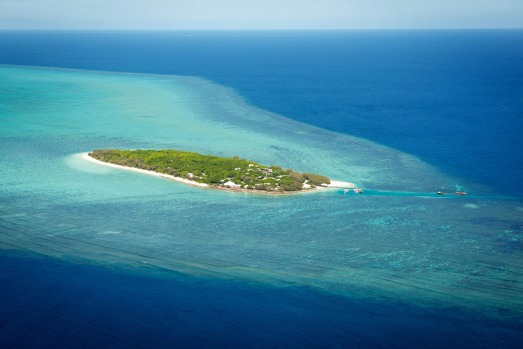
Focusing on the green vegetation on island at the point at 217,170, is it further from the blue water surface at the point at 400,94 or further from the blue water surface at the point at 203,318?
the blue water surface at the point at 203,318

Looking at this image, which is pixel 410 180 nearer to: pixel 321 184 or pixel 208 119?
pixel 321 184

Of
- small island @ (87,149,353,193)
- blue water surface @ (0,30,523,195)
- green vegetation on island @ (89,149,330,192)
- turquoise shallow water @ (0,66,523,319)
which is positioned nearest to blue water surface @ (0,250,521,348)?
turquoise shallow water @ (0,66,523,319)

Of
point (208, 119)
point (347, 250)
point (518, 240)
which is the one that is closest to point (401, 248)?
point (347, 250)

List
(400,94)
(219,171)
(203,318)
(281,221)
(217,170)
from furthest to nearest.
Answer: (400,94), (217,170), (219,171), (281,221), (203,318)

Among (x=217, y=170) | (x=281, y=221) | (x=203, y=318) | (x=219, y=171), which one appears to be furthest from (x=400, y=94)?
(x=203, y=318)

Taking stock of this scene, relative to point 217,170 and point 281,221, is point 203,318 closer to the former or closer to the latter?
point 281,221

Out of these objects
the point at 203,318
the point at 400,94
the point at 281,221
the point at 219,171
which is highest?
the point at 400,94
